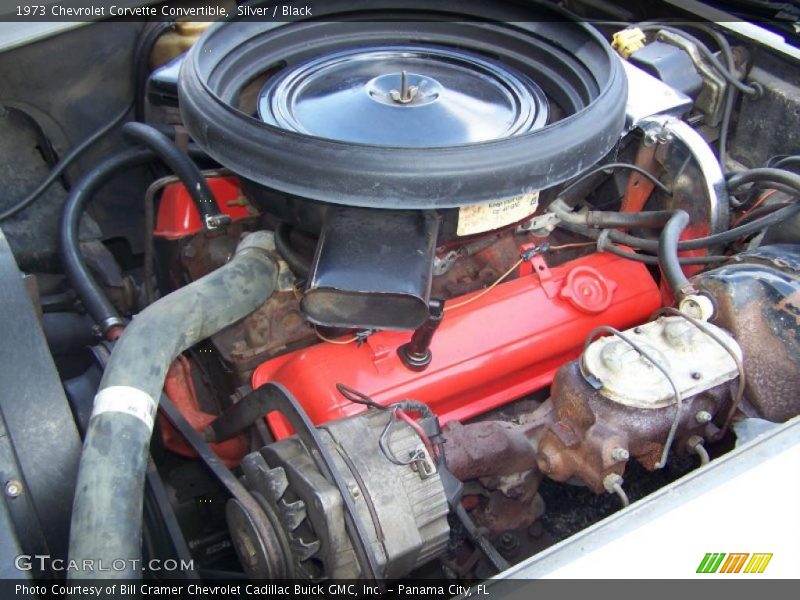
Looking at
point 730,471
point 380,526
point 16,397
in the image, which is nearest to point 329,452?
point 380,526

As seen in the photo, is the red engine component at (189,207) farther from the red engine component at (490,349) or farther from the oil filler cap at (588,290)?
the oil filler cap at (588,290)

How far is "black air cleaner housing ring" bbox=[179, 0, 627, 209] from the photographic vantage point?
0.98 meters

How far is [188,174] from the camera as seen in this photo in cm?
139

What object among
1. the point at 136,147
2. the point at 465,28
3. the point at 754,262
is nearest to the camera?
the point at 754,262

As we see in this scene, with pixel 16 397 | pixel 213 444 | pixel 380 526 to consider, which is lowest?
pixel 213 444

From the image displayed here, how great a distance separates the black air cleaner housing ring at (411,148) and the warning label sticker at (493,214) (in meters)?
0.08

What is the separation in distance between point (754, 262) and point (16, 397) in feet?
4.00

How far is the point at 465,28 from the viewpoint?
148 cm

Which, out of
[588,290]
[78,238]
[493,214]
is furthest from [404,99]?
[78,238]

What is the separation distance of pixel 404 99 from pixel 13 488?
82 centimetres

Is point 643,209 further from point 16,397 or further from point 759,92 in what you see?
point 16,397

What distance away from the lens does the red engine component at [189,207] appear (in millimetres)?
1468

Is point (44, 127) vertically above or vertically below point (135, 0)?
below

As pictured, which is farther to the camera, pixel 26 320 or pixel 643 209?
pixel 643 209
